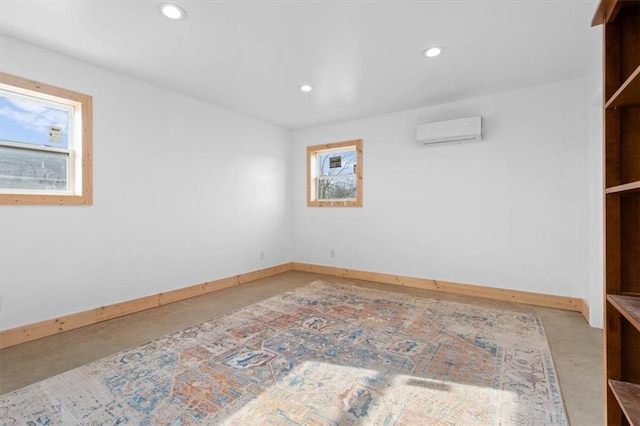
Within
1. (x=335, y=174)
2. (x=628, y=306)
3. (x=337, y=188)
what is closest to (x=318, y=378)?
(x=628, y=306)

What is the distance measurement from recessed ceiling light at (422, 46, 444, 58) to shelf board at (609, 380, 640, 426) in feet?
8.77

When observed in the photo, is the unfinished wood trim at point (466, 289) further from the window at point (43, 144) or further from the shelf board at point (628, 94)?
the window at point (43, 144)

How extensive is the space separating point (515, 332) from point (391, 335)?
116 centimetres

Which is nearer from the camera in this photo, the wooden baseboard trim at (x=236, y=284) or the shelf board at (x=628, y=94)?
the shelf board at (x=628, y=94)

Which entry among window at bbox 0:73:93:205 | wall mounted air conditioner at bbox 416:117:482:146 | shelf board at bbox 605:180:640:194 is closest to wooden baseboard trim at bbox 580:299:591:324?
wall mounted air conditioner at bbox 416:117:482:146

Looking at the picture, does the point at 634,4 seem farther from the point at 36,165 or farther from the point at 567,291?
the point at 36,165

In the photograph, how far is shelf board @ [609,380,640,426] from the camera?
0.99 m

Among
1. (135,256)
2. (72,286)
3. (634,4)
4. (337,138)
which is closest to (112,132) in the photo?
(135,256)

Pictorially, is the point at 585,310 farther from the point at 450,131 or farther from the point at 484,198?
the point at 450,131

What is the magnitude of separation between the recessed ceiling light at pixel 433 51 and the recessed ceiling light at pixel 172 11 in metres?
2.10

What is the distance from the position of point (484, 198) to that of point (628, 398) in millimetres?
3096

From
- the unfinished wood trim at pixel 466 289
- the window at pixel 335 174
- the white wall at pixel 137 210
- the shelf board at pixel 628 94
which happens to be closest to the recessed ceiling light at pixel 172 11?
the white wall at pixel 137 210

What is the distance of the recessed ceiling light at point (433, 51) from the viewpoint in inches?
107

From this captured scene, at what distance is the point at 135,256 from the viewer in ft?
11.0
